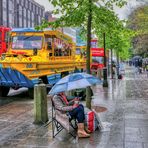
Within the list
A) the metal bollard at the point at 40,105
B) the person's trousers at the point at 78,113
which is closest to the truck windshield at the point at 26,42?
the metal bollard at the point at 40,105

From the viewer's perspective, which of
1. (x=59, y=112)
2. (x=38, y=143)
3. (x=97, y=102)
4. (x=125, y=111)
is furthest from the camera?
(x=97, y=102)

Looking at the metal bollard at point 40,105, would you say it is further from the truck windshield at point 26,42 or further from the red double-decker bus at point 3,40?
the red double-decker bus at point 3,40

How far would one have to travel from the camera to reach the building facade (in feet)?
299

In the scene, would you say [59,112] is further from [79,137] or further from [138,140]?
[138,140]

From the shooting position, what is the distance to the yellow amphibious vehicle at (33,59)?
15.9 m

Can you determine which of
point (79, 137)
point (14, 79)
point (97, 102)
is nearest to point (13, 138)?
point (79, 137)

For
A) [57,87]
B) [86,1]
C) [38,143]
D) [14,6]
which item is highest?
[14,6]

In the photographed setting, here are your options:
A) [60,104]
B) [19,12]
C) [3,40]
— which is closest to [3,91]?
[3,40]

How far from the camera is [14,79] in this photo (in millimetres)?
16047

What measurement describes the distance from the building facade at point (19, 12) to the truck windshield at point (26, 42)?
2685 inches

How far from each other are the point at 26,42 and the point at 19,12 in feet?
291

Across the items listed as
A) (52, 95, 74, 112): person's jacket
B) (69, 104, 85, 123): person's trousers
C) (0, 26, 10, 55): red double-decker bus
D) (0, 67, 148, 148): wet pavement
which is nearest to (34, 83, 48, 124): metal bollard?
(0, 67, 148, 148): wet pavement

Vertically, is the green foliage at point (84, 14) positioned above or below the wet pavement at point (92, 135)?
above

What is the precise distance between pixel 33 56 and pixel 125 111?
252 inches
